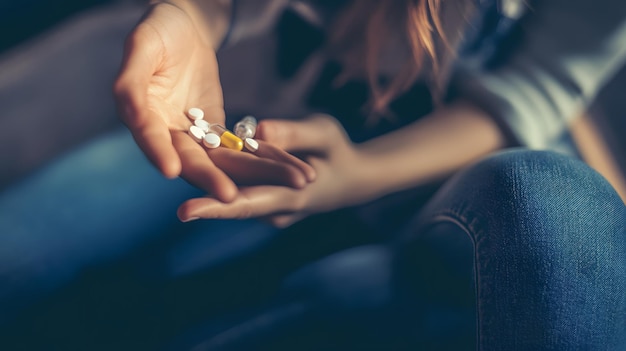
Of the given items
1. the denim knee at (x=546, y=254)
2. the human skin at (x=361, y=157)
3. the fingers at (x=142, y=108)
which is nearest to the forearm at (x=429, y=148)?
the human skin at (x=361, y=157)

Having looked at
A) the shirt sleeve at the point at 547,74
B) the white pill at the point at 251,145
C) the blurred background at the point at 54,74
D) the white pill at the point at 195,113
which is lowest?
the shirt sleeve at the point at 547,74

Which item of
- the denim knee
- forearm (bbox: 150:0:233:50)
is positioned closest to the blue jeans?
the denim knee

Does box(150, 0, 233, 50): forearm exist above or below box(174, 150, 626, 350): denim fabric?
above

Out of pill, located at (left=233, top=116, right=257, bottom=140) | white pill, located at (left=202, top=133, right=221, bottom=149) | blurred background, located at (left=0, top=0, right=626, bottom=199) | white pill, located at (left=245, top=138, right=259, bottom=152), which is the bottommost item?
white pill, located at (left=245, top=138, right=259, bottom=152)

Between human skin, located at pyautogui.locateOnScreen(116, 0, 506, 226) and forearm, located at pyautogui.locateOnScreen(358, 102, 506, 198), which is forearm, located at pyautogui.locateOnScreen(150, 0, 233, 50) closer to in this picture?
human skin, located at pyautogui.locateOnScreen(116, 0, 506, 226)

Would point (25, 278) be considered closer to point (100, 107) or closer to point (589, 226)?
point (100, 107)

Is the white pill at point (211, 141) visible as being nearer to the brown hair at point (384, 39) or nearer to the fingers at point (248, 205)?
the fingers at point (248, 205)

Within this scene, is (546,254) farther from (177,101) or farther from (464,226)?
(177,101)

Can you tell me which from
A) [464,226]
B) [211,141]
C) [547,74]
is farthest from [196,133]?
[547,74]
